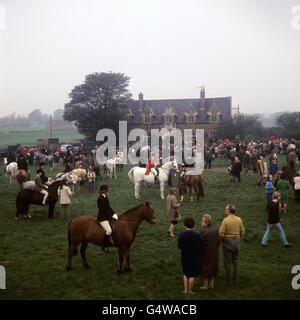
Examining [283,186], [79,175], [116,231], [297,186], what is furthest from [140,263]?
[79,175]

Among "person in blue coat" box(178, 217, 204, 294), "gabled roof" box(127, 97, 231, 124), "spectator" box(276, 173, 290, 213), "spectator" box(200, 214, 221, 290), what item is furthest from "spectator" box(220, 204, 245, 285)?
"gabled roof" box(127, 97, 231, 124)

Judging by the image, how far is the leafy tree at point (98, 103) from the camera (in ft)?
A: 156

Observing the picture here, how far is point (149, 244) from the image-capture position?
9.96 m

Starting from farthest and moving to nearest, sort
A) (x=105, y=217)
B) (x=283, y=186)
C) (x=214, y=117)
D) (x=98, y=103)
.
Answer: (x=214, y=117), (x=98, y=103), (x=283, y=186), (x=105, y=217)

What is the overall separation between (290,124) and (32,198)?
4117 cm

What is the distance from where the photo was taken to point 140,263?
8.52 meters

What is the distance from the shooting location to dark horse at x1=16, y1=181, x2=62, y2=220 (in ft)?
42.4

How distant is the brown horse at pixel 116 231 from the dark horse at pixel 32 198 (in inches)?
215

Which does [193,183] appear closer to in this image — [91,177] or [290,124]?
[91,177]

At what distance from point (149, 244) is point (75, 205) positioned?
21.6ft

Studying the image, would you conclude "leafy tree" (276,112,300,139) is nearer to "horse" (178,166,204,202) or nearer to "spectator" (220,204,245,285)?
"horse" (178,166,204,202)

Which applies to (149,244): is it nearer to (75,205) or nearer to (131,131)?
(75,205)

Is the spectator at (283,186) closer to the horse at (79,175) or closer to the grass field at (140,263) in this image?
the grass field at (140,263)

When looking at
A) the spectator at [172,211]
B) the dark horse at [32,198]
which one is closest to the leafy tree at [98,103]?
the dark horse at [32,198]
